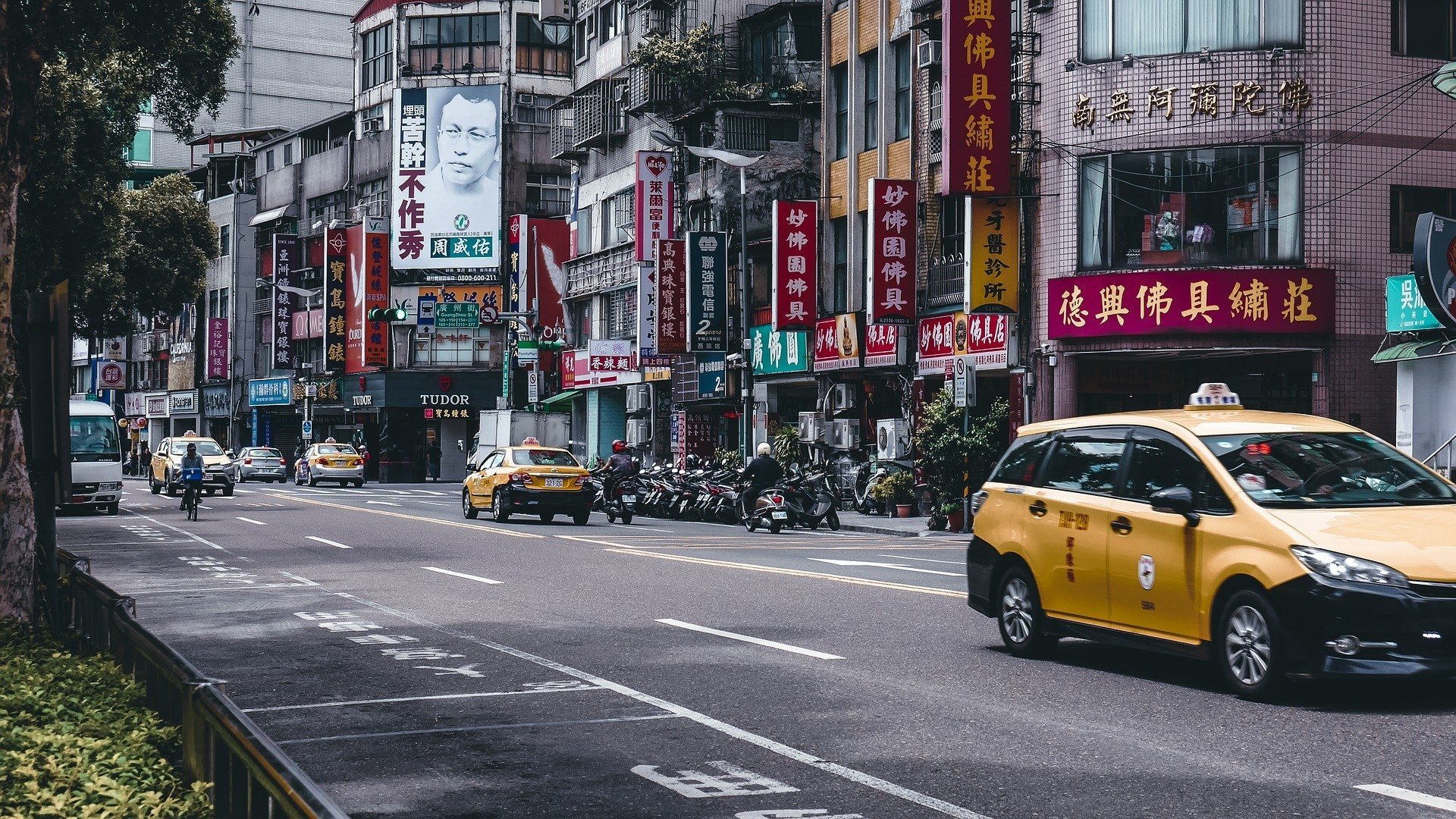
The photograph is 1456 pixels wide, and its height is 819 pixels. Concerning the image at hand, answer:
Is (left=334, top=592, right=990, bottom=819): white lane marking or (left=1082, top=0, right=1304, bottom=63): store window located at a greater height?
(left=1082, top=0, right=1304, bottom=63): store window

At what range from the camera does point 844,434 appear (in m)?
41.2

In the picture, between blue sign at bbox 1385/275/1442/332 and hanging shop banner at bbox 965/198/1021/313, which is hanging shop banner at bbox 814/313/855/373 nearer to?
hanging shop banner at bbox 965/198/1021/313

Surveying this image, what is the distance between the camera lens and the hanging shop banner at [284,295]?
8150cm

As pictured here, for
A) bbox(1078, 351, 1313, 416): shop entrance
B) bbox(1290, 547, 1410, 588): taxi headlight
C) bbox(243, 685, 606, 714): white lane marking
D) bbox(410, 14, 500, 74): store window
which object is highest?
bbox(410, 14, 500, 74): store window

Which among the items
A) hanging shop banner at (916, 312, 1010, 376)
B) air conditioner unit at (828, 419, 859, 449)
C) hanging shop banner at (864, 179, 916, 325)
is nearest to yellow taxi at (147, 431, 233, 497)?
air conditioner unit at (828, 419, 859, 449)

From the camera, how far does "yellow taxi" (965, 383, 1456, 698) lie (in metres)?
8.98

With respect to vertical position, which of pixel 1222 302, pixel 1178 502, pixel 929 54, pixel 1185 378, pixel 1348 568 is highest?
pixel 929 54

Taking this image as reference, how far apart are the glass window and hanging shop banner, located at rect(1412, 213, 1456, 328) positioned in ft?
46.1

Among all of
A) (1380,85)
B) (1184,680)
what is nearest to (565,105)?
(1380,85)

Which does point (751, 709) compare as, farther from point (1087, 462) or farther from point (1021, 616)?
point (1087, 462)

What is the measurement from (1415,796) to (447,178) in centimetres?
6941

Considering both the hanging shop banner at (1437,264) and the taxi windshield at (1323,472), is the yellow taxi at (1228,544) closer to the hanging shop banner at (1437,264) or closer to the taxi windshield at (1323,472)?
the taxi windshield at (1323,472)

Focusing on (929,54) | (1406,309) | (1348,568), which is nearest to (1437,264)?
(1406,309)

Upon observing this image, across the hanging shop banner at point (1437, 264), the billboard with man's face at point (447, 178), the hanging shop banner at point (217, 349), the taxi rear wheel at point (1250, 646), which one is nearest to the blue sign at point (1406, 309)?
the hanging shop banner at point (1437, 264)
